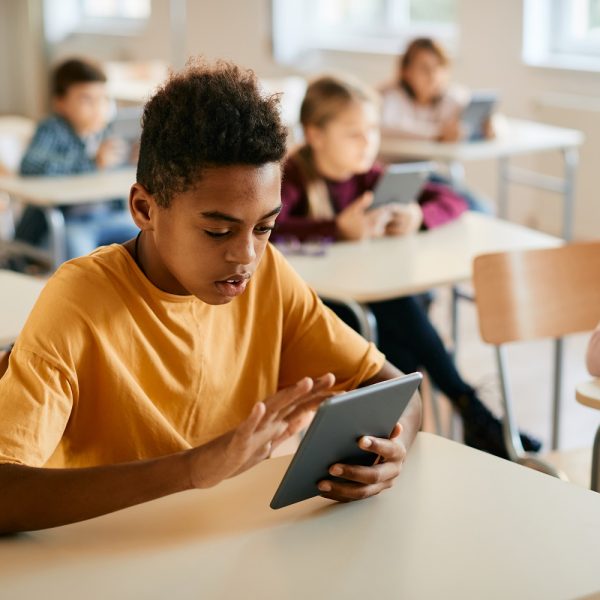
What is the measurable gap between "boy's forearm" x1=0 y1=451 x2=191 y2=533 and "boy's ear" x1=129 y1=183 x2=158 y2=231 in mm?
301

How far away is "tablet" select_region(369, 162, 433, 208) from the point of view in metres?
2.79

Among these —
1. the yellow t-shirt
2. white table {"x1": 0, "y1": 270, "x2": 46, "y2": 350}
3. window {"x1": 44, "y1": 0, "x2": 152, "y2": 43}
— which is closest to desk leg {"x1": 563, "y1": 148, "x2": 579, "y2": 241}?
white table {"x1": 0, "y1": 270, "x2": 46, "y2": 350}

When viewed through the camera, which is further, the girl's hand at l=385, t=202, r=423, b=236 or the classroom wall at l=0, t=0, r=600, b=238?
the classroom wall at l=0, t=0, r=600, b=238

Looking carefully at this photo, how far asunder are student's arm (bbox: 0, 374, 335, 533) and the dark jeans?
154 cm

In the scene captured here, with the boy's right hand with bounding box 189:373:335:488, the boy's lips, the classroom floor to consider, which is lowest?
the classroom floor

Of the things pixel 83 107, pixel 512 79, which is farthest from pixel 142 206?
pixel 512 79

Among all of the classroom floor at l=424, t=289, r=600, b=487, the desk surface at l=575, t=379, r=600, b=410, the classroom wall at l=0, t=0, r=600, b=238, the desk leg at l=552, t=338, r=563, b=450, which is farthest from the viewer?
the classroom wall at l=0, t=0, r=600, b=238

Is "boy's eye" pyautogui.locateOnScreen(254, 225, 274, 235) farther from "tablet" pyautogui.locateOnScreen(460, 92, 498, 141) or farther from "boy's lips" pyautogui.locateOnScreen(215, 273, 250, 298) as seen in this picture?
"tablet" pyautogui.locateOnScreen(460, 92, 498, 141)

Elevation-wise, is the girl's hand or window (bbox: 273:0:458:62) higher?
window (bbox: 273:0:458:62)

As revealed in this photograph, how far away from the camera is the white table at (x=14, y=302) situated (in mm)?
2002

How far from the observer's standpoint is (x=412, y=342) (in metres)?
2.74

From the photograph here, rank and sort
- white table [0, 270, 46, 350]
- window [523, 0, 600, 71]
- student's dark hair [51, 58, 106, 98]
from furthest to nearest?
1. window [523, 0, 600, 71]
2. student's dark hair [51, 58, 106, 98]
3. white table [0, 270, 46, 350]

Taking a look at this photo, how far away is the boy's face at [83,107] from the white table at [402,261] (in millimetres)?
1897

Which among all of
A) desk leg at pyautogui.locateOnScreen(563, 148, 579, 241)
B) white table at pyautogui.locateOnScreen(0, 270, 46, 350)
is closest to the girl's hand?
white table at pyautogui.locateOnScreen(0, 270, 46, 350)
